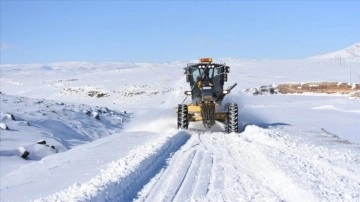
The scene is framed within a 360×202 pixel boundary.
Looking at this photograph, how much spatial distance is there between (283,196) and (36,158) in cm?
1097

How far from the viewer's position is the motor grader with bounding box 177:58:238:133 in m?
18.2

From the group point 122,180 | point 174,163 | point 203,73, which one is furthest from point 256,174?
point 203,73

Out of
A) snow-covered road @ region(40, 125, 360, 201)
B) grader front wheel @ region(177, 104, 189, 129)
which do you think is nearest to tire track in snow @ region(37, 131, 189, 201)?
snow-covered road @ region(40, 125, 360, 201)

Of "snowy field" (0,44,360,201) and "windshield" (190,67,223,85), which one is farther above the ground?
"windshield" (190,67,223,85)

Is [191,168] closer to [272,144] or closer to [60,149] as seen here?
[272,144]

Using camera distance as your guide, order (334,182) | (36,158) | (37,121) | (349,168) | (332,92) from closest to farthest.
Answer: (334,182)
(349,168)
(36,158)
(37,121)
(332,92)

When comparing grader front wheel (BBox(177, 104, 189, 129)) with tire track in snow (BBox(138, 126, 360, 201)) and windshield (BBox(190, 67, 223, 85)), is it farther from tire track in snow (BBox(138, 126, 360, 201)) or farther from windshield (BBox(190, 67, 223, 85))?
tire track in snow (BBox(138, 126, 360, 201))

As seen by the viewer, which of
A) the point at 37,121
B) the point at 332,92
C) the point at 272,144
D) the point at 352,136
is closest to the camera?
the point at 272,144

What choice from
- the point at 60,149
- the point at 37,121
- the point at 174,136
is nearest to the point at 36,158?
A: the point at 60,149

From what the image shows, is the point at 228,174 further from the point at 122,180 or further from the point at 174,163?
the point at 122,180

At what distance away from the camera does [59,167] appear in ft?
38.2

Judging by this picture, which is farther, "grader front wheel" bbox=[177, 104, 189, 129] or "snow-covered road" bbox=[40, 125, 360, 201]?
"grader front wheel" bbox=[177, 104, 189, 129]

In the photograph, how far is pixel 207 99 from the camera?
60.8ft

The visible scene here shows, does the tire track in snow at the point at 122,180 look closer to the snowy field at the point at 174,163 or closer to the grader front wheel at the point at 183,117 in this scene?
the snowy field at the point at 174,163
